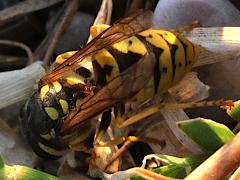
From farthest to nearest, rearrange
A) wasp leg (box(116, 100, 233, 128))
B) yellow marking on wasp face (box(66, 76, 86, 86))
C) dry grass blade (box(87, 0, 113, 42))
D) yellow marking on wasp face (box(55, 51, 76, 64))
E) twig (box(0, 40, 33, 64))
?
twig (box(0, 40, 33, 64)) → dry grass blade (box(87, 0, 113, 42)) → yellow marking on wasp face (box(55, 51, 76, 64)) → yellow marking on wasp face (box(66, 76, 86, 86)) → wasp leg (box(116, 100, 233, 128))

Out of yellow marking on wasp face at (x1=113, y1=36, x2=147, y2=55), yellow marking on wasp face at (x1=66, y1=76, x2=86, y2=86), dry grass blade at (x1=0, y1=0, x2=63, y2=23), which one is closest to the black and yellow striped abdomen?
yellow marking on wasp face at (x1=113, y1=36, x2=147, y2=55)

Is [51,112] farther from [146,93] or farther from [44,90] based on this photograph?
[146,93]

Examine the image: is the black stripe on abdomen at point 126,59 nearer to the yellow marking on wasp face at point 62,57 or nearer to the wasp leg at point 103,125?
the wasp leg at point 103,125

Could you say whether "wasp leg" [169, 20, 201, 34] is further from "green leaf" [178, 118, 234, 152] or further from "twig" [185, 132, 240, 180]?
"twig" [185, 132, 240, 180]

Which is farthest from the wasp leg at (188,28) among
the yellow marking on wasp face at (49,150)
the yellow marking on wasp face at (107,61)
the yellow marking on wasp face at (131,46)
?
the yellow marking on wasp face at (49,150)

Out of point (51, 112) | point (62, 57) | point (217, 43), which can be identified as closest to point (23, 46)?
point (62, 57)
